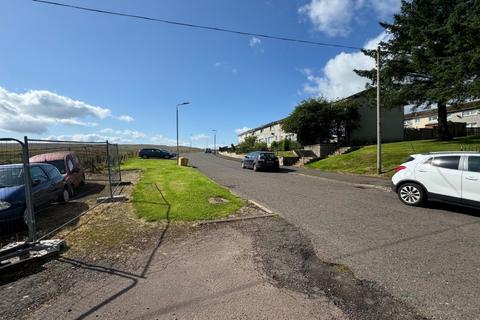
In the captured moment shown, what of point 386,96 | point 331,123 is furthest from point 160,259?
point 331,123

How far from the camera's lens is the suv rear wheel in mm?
8485

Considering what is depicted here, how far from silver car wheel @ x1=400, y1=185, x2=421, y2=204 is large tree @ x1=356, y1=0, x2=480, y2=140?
1046cm

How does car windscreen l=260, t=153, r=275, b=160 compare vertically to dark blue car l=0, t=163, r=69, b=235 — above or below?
above

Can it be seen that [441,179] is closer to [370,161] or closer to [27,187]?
[27,187]

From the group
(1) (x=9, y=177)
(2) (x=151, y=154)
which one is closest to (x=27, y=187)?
(1) (x=9, y=177)

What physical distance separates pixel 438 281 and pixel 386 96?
22.4 metres

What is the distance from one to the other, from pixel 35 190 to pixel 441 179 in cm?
1054

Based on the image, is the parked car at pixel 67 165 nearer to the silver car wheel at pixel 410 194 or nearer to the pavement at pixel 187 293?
the pavement at pixel 187 293

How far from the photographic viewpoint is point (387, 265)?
4484 mm

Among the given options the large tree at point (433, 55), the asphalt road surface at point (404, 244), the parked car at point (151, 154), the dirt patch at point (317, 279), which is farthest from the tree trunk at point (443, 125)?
the parked car at point (151, 154)

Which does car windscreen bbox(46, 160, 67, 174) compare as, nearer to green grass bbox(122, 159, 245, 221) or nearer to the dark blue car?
green grass bbox(122, 159, 245, 221)

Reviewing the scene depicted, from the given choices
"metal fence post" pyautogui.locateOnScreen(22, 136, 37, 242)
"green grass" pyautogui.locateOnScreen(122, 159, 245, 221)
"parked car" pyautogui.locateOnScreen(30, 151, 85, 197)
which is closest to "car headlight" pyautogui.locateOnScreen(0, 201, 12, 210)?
"metal fence post" pyautogui.locateOnScreen(22, 136, 37, 242)

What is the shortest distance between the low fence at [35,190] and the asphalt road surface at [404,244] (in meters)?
5.30

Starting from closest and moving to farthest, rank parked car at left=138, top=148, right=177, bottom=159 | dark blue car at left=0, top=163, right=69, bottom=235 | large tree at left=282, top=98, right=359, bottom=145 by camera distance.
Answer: dark blue car at left=0, top=163, right=69, bottom=235 < large tree at left=282, top=98, right=359, bottom=145 < parked car at left=138, top=148, right=177, bottom=159
